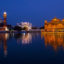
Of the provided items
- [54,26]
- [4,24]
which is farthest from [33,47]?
[4,24]

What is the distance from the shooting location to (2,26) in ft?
192

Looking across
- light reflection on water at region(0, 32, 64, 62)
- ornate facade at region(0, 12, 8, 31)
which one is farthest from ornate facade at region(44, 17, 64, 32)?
light reflection on water at region(0, 32, 64, 62)

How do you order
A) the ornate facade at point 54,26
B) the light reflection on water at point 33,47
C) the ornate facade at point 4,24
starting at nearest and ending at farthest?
the light reflection on water at point 33,47, the ornate facade at point 54,26, the ornate facade at point 4,24

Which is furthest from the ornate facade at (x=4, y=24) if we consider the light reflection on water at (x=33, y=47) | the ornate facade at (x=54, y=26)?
the light reflection on water at (x=33, y=47)

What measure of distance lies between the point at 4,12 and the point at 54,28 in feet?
70.3

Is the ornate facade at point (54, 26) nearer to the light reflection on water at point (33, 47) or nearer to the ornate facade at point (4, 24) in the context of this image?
the ornate facade at point (4, 24)

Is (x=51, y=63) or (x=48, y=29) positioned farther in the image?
(x=48, y=29)

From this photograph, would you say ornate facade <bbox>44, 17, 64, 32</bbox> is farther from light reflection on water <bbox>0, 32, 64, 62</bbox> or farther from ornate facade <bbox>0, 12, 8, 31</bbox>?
light reflection on water <bbox>0, 32, 64, 62</bbox>

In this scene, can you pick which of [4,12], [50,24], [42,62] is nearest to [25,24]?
[4,12]

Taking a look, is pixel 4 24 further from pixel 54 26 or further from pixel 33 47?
pixel 33 47

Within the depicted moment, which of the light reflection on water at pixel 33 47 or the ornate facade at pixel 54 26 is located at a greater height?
the ornate facade at pixel 54 26

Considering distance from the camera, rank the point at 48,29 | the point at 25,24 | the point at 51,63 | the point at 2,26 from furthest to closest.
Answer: the point at 25,24, the point at 2,26, the point at 48,29, the point at 51,63

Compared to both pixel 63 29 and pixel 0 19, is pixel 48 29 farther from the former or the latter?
pixel 0 19

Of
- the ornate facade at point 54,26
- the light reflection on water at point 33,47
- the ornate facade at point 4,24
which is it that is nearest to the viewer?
the light reflection on water at point 33,47
